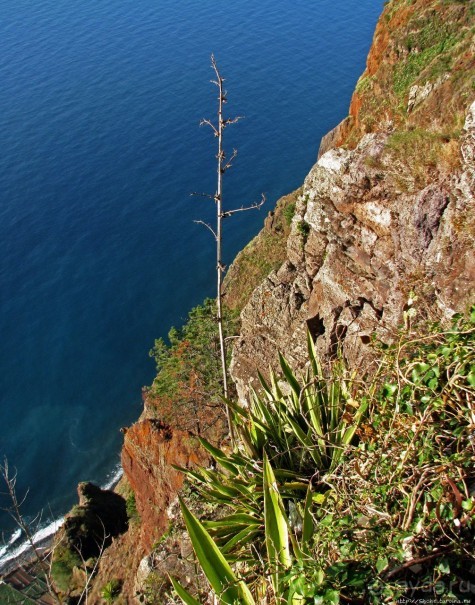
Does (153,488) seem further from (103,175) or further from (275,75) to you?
(275,75)

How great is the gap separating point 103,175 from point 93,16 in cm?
3919

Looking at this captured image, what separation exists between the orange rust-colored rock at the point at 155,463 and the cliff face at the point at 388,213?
103 inches

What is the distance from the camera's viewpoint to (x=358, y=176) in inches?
484

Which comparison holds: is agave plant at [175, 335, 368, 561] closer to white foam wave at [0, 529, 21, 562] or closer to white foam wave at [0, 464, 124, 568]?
white foam wave at [0, 464, 124, 568]

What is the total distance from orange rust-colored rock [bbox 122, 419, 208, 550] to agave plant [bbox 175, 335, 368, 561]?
8497 mm

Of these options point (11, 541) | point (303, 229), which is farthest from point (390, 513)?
point (11, 541)

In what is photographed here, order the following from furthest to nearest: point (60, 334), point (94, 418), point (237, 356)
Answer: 1. point (60, 334)
2. point (94, 418)
3. point (237, 356)

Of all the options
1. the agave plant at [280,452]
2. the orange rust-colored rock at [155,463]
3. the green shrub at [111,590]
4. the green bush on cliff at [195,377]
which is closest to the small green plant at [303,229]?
the orange rust-colored rock at [155,463]

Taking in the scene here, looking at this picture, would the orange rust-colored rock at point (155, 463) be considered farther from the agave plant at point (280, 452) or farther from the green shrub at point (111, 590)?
the agave plant at point (280, 452)

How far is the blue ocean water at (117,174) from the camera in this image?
3709 centimetres

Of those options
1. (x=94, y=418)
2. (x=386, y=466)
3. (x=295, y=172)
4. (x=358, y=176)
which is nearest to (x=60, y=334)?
(x=94, y=418)

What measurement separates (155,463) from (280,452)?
1119cm

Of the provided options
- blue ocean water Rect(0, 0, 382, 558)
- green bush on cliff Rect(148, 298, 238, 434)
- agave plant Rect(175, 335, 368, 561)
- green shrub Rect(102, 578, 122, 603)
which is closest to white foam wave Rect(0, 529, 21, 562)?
Answer: blue ocean water Rect(0, 0, 382, 558)

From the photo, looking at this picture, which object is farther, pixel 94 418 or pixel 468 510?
pixel 94 418
